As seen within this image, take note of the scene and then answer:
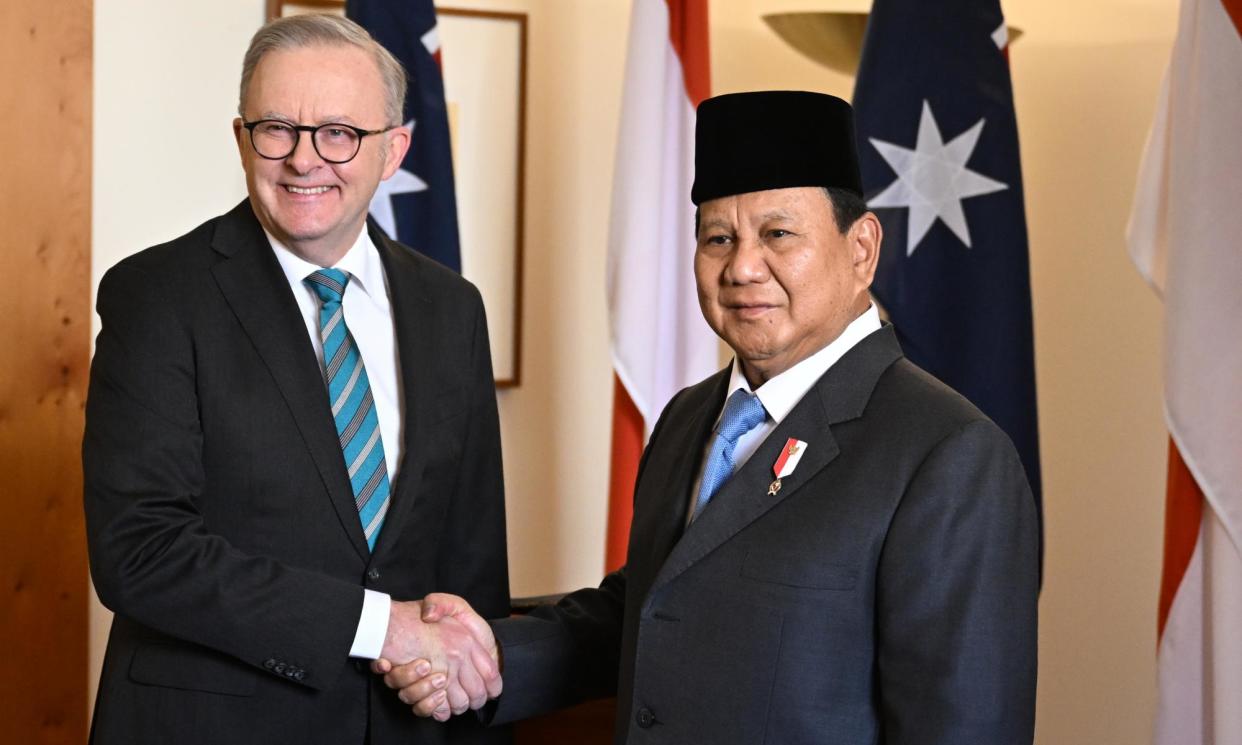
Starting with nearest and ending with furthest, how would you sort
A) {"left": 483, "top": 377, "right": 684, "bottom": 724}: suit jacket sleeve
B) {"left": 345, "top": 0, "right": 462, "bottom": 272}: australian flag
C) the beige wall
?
{"left": 483, "top": 377, "right": 684, "bottom": 724}: suit jacket sleeve < {"left": 345, "top": 0, "right": 462, "bottom": 272}: australian flag < the beige wall

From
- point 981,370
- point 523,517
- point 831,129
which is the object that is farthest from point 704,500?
point 523,517

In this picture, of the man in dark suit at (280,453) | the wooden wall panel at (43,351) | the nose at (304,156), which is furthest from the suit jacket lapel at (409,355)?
the wooden wall panel at (43,351)

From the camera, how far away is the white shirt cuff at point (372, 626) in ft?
→ 6.23

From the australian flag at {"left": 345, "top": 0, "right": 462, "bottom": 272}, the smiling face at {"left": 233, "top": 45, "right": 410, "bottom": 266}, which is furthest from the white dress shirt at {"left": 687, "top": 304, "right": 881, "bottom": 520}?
the australian flag at {"left": 345, "top": 0, "right": 462, "bottom": 272}

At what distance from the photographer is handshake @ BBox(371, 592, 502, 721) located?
6.31ft

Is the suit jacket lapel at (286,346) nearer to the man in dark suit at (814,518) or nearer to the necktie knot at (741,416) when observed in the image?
the man in dark suit at (814,518)

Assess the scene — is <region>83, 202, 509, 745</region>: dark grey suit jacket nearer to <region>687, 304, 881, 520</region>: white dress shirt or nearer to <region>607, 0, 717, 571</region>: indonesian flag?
<region>687, 304, 881, 520</region>: white dress shirt

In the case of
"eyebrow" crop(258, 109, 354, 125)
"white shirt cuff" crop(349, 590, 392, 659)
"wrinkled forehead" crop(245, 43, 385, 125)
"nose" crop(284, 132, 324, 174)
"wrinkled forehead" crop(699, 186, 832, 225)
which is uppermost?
"wrinkled forehead" crop(245, 43, 385, 125)

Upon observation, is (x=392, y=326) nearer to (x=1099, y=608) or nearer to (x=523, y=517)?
(x=523, y=517)

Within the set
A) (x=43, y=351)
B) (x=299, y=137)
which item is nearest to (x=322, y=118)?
(x=299, y=137)

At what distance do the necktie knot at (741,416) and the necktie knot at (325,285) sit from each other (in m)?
0.66

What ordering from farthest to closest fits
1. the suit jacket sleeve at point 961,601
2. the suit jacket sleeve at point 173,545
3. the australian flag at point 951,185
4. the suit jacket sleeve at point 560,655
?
the australian flag at point 951,185 < the suit jacket sleeve at point 560,655 < the suit jacket sleeve at point 173,545 < the suit jacket sleeve at point 961,601

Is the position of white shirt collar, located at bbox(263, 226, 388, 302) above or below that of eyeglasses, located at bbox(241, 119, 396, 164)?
below

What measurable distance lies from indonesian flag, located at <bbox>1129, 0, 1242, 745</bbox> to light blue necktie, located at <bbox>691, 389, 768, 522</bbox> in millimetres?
1327
